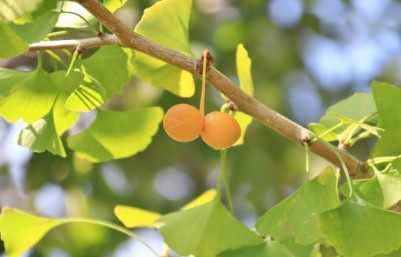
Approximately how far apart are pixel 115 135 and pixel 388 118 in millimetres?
287

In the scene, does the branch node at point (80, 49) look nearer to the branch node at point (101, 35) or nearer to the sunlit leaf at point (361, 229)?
the branch node at point (101, 35)

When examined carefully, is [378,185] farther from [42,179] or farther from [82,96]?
[42,179]

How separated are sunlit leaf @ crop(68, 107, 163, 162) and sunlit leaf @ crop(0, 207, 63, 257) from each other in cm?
9

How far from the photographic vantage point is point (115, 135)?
0.95 metres

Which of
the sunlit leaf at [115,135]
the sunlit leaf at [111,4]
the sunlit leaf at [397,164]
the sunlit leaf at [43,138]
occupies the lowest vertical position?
the sunlit leaf at [115,135]

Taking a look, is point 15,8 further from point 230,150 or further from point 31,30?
point 230,150

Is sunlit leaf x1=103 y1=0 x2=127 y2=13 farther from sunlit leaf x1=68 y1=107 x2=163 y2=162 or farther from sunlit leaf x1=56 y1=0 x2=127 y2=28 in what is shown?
sunlit leaf x1=68 y1=107 x2=163 y2=162

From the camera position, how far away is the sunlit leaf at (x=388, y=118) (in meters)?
0.82

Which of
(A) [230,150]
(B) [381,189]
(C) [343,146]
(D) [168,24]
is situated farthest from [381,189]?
(A) [230,150]

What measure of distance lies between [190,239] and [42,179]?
4.07ft

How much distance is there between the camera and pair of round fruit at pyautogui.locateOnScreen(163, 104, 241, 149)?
734 mm

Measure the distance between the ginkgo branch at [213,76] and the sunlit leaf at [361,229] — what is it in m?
0.07

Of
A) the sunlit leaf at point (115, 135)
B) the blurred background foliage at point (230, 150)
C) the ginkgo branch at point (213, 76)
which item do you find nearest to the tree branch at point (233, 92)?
the ginkgo branch at point (213, 76)

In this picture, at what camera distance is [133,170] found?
84.4 inches
